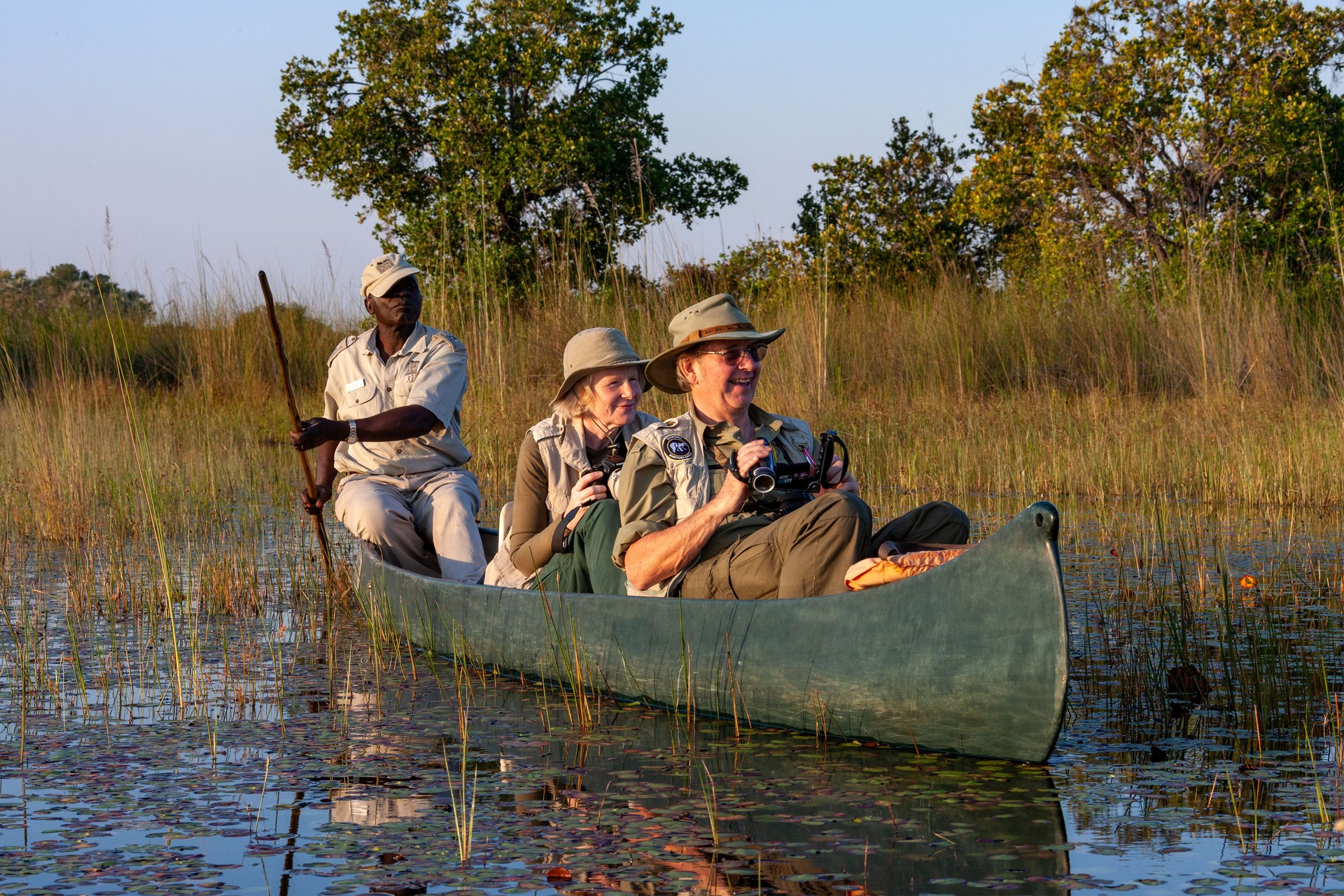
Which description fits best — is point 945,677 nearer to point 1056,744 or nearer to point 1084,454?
point 1056,744

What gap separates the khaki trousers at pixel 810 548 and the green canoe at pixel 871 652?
0.18 m

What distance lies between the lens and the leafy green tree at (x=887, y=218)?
2086cm

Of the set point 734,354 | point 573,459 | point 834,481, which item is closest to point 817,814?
point 834,481

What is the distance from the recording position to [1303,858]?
10.9ft

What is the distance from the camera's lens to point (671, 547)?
482cm

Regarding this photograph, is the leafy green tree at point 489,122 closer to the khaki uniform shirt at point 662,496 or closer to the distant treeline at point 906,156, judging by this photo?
the distant treeline at point 906,156

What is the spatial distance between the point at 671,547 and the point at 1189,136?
13.9m

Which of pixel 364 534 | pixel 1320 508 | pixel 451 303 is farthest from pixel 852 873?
pixel 451 303

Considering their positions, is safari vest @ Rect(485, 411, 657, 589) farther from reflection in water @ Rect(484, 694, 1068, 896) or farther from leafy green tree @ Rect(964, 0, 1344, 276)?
leafy green tree @ Rect(964, 0, 1344, 276)

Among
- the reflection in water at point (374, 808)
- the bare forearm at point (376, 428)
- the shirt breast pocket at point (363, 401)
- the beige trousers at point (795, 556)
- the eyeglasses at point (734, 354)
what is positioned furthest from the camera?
the shirt breast pocket at point (363, 401)

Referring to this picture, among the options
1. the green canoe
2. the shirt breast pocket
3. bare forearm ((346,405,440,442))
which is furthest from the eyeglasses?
the shirt breast pocket

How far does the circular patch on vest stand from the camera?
4.85 meters

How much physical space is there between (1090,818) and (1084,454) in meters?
7.26

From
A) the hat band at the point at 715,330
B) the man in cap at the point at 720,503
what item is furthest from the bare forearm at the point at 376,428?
the hat band at the point at 715,330
